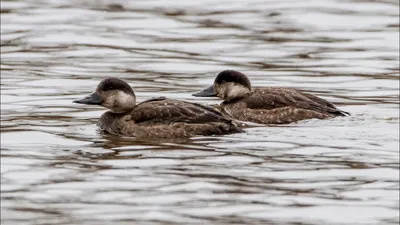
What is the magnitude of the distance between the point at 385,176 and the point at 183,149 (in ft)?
7.82

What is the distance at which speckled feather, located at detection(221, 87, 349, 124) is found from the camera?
16.5 metres

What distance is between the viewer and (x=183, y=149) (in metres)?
14.4

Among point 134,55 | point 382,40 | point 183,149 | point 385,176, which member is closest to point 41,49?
point 134,55

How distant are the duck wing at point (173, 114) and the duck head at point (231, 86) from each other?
158 cm

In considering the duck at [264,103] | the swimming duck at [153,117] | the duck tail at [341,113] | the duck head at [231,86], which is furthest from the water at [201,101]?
the duck head at [231,86]

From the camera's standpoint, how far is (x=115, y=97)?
1562 cm

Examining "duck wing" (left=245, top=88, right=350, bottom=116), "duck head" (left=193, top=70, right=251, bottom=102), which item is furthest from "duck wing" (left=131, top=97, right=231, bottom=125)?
"duck head" (left=193, top=70, right=251, bottom=102)

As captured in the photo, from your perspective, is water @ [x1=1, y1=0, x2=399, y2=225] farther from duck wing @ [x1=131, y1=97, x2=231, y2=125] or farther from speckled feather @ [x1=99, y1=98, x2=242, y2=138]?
duck wing @ [x1=131, y1=97, x2=231, y2=125]

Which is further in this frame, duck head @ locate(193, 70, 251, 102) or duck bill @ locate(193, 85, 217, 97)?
duck bill @ locate(193, 85, 217, 97)

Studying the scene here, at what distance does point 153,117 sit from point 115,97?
0.57 meters

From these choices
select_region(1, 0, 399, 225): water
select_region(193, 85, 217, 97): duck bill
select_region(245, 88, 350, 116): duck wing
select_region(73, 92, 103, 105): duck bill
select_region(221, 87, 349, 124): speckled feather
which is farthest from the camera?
select_region(193, 85, 217, 97): duck bill

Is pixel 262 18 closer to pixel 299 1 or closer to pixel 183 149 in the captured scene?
pixel 299 1

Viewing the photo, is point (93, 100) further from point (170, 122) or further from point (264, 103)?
point (264, 103)

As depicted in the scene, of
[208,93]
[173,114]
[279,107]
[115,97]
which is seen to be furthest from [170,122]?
[208,93]
